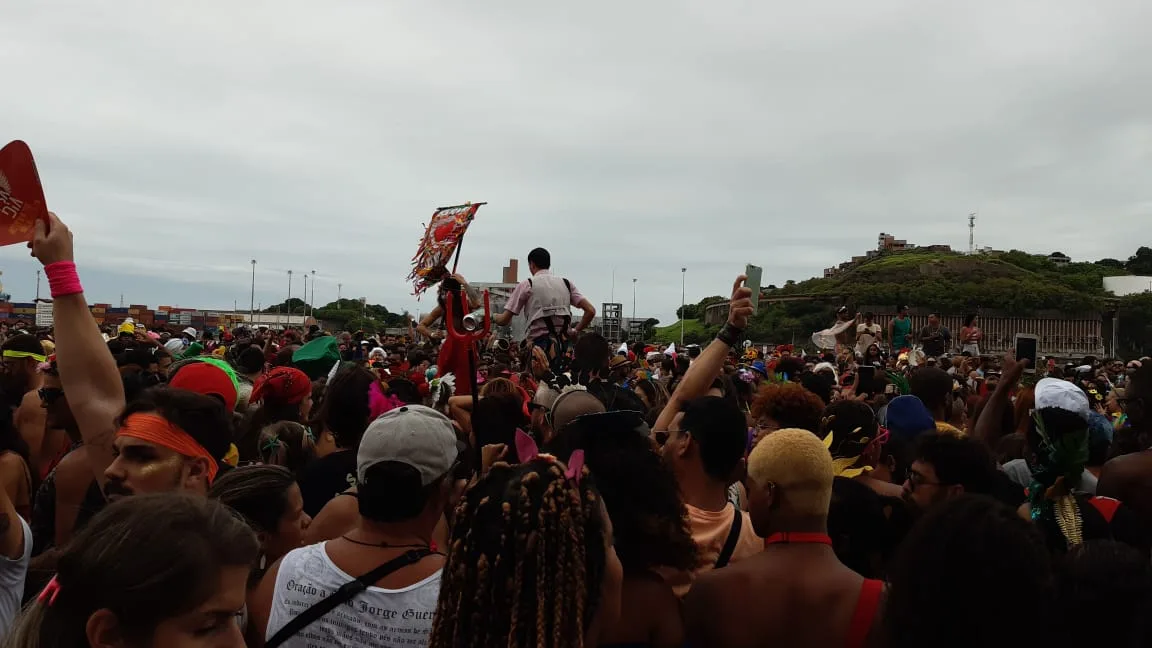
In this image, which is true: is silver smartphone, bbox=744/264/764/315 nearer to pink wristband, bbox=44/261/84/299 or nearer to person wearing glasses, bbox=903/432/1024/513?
person wearing glasses, bbox=903/432/1024/513

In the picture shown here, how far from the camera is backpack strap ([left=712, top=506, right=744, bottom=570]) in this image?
3541 millimetres

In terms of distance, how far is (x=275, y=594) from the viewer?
2.77 metres

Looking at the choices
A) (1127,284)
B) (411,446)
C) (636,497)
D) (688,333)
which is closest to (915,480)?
(636,497)

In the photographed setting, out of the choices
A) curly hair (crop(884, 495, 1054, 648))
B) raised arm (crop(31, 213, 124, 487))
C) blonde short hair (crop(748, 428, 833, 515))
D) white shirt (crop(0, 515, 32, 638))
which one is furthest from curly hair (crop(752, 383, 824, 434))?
white shirt (crop(0, 515, 32, 638))

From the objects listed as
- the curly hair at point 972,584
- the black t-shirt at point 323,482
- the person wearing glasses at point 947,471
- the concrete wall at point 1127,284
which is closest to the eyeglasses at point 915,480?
the person wearing glasses at point 947,471

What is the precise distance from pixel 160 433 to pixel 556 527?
5.87 ft

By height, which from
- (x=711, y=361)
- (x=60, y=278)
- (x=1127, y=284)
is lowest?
(x=711, y=361)

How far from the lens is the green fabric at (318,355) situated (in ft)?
26.0

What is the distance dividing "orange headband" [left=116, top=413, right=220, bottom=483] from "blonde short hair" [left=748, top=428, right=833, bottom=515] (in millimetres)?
2139

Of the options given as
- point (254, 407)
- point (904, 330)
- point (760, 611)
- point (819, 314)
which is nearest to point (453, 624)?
point (760, 611)

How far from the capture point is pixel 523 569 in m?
2.22

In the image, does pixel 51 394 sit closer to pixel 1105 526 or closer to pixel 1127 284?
pixel 1105 526

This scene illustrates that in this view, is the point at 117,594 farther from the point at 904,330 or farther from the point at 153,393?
the point at 904,330

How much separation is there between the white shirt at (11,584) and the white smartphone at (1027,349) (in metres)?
6.49
